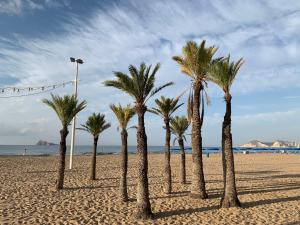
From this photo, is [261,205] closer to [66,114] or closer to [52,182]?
[66,114]

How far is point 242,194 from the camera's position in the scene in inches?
711

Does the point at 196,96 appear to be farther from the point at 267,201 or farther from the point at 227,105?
the point at 267,201

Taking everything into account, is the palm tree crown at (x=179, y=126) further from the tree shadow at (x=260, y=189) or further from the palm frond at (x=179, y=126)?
the tree shadow at (x=260, y=189)

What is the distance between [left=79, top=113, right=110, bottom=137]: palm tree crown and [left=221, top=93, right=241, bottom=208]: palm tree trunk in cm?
1162

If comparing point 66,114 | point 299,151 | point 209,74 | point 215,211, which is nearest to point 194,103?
point 209,74

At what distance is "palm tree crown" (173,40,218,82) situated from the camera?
52.0 ft

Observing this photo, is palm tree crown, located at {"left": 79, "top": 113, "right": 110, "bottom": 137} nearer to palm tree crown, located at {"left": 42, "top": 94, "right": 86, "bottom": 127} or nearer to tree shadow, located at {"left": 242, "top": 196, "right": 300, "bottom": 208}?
palm tree crown, located at {"left": 42, "top": 94, "right": 86, "bottom": 127}

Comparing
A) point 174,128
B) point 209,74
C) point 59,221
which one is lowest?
point 59,221

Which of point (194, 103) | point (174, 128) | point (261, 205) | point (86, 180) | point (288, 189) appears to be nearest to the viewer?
point (261, 205)

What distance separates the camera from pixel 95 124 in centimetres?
2475

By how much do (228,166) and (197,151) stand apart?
2055mm

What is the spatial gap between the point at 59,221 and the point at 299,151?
79776 millimetres

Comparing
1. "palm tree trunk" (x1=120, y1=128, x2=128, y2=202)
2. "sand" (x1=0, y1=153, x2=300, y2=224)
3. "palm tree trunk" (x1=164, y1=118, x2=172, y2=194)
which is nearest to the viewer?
"sand" (x1=0, y1=153, x2=300, y2=224)

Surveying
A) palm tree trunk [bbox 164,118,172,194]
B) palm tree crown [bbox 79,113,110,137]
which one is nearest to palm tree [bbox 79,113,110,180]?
palm tree crown [bbox 79,113,110,137]
